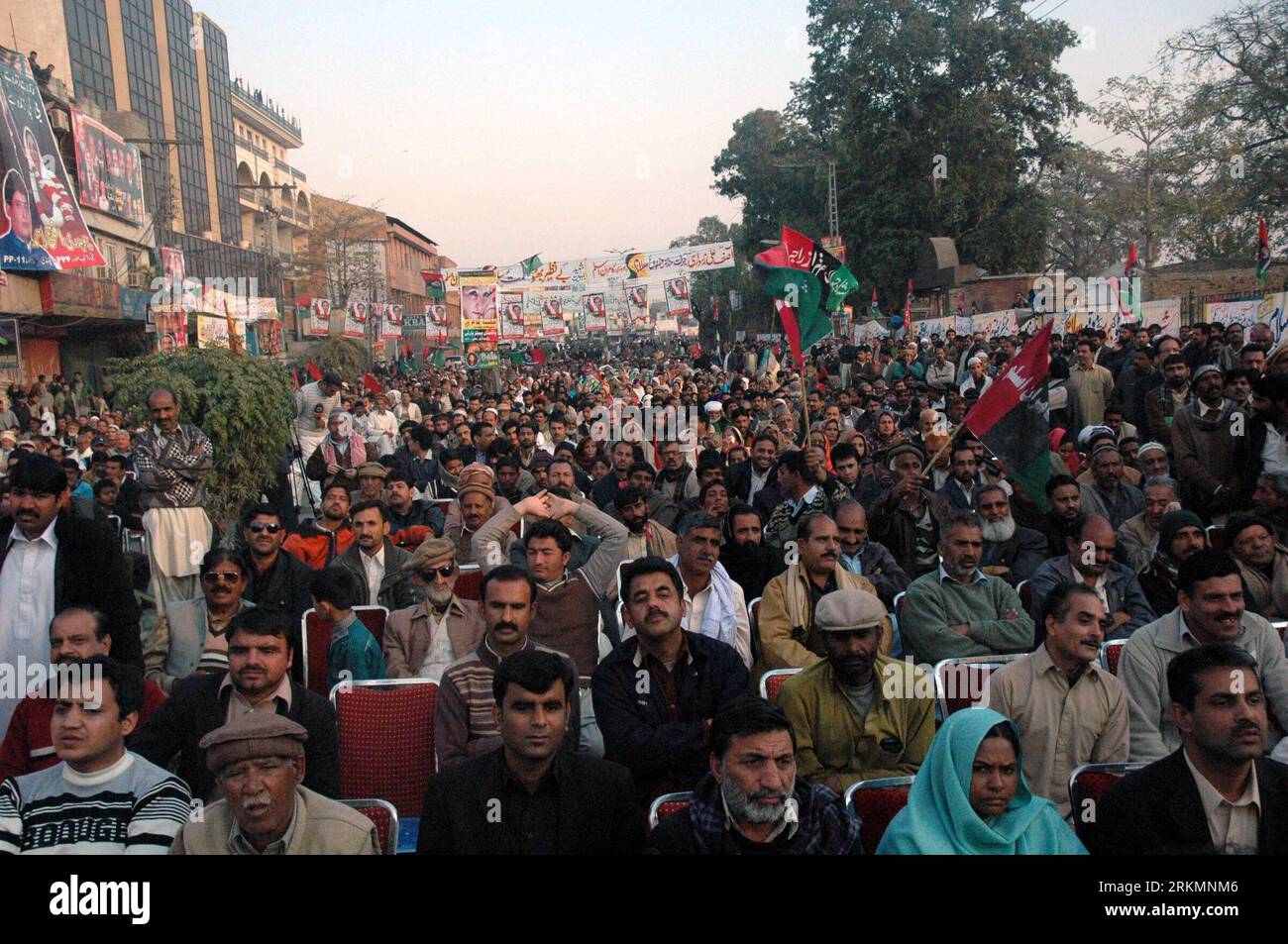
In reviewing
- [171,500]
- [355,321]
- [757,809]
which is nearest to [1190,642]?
[757,809]

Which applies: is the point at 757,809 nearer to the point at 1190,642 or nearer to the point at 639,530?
the point at 1190,642

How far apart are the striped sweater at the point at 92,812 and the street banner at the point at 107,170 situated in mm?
27582

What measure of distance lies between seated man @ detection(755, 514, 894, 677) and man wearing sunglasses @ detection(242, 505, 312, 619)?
2.49 meters

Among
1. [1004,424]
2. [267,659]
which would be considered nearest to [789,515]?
[1004,424]

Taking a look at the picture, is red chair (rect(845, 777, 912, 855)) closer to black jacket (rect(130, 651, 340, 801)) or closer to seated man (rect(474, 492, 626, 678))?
black jacket (rect(130, 651, 340, 801))

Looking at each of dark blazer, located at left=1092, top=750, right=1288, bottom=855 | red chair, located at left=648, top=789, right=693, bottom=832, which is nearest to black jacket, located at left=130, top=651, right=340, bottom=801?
red chair, located at left=648, top=789, right=693, bottom=832

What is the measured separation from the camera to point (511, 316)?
109ft

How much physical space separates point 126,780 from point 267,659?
72 centimetres

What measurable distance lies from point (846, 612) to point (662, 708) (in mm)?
847

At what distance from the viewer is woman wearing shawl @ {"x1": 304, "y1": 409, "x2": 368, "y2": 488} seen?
10.3 m

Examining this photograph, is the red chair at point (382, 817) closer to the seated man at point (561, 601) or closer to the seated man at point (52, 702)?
the seated man at point (52, 702)
